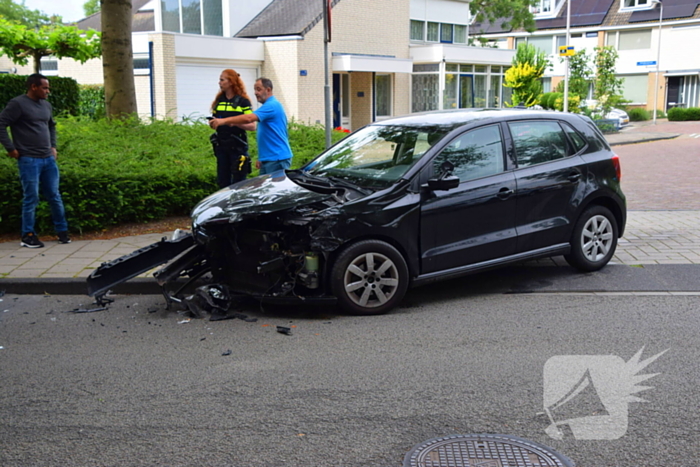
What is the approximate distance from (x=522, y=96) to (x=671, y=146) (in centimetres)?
932

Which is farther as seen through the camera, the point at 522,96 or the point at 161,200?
the point at 522,96

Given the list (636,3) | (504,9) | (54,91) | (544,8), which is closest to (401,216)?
(54,91)

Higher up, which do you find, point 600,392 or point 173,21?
point 173,21

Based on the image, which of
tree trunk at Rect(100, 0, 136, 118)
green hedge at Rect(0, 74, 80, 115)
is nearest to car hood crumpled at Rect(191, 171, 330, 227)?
tree trunk at Rect(100, 0, 136, 118)

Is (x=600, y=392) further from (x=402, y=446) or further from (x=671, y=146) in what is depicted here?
(x=671, y=146)

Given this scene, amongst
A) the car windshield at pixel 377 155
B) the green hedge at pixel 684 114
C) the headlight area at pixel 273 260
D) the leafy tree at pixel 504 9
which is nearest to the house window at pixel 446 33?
the leafy tree at pixel 504 9

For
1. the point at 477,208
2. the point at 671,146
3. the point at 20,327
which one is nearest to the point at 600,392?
the point at 477,208

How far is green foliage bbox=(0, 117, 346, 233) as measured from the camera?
8.72 meters

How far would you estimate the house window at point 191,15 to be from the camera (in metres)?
27.3

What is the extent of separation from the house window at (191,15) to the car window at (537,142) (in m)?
22.9

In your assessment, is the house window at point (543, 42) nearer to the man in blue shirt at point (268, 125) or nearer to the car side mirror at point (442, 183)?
the man in blue shirt at point (268, 125)

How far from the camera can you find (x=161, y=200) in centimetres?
936

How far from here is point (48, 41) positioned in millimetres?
18719
